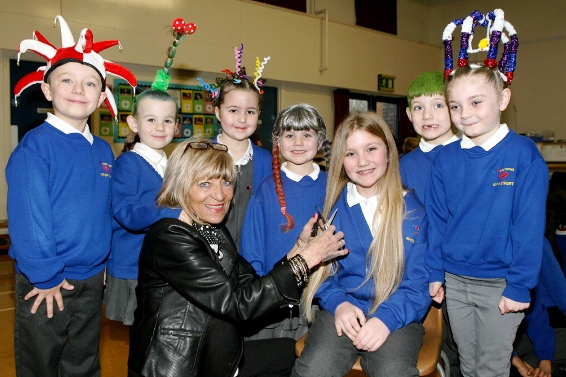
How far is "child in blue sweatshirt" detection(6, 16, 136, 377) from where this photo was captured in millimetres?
1997

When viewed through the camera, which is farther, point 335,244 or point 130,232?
point 130,232

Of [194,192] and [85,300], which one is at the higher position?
[194,192]

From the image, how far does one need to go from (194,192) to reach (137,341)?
2.03ft

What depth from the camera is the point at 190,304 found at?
178cm

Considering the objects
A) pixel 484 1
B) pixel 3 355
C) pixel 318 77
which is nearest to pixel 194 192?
pixel 3 355

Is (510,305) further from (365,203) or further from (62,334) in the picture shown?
(62,334)

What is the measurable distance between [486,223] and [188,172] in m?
1.31

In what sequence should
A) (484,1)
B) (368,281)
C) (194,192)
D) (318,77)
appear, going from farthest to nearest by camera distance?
(484,1)
(318,77)
(368,281)
(194,192)

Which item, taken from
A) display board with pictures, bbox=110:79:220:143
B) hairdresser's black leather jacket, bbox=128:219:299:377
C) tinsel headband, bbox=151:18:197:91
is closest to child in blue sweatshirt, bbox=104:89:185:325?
tinsel headband, bbox=151:18:197:91

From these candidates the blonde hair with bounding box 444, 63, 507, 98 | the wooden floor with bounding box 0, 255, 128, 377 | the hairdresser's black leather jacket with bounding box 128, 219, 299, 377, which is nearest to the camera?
the hairdresser's black leather jacket with bounding box 128, 219, 299, 377

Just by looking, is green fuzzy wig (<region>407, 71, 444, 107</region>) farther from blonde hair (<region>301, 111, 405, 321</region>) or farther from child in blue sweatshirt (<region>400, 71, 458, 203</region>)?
blonde hair (<region>301, 111, 405, 321</region>)

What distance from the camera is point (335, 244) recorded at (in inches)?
77.6

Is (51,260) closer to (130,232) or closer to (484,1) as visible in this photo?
(130,232)

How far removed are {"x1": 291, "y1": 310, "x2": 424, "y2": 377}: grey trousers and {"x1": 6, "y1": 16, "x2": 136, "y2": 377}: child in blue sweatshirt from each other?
107 cm
